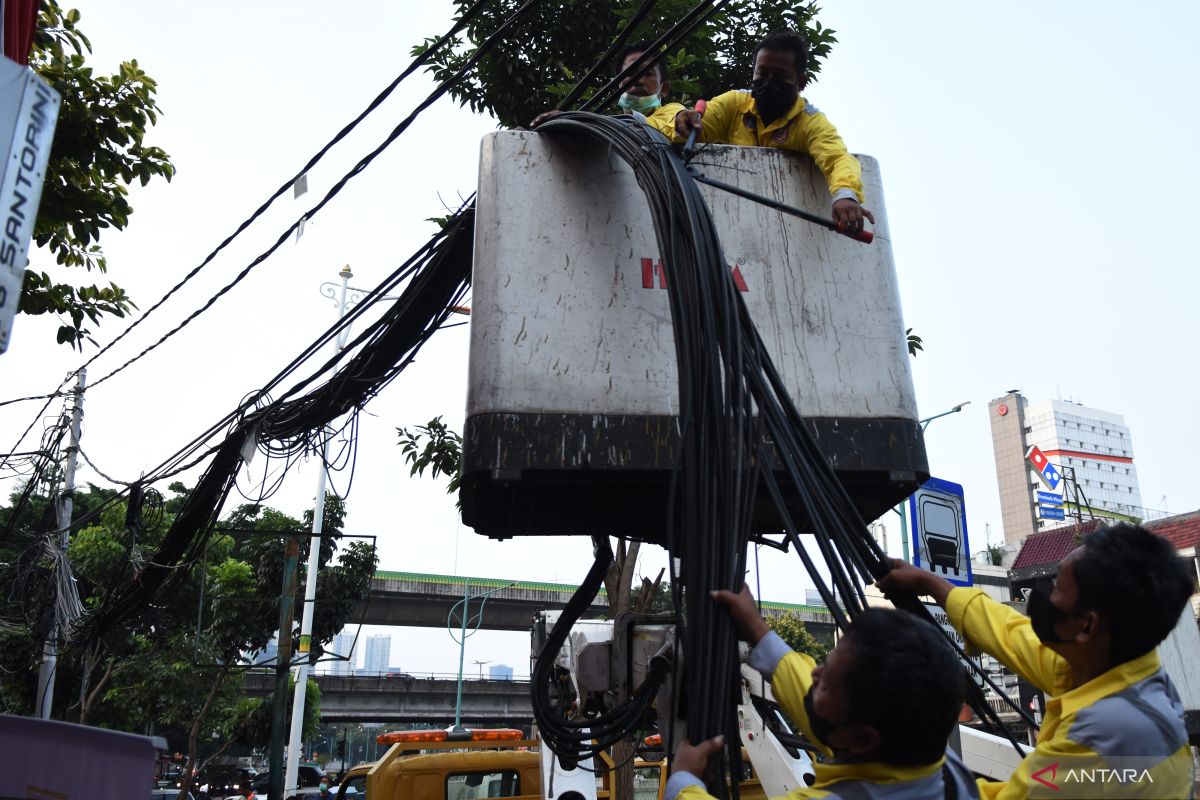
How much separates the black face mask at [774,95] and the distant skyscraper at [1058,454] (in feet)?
266

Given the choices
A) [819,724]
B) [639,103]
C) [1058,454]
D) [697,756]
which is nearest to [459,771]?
[639,103]

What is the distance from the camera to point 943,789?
1713 millimetres

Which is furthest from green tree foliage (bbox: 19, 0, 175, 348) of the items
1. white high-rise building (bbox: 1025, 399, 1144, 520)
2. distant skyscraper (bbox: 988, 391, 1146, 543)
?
white high-rise building (bbox: 1025, 399, 1144, 520)

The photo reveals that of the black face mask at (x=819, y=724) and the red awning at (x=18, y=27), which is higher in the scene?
the red awning at (x=18, y=27)

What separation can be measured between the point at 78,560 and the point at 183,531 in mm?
14257

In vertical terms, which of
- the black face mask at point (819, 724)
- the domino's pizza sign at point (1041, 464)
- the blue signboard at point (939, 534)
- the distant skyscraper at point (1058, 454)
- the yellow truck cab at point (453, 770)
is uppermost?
the distant skyscraper at point (1058, 454)

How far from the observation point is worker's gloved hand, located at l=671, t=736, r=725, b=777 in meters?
1.80

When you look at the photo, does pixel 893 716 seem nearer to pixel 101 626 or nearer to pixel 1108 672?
pixel 1108 672

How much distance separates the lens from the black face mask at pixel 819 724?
1671mm

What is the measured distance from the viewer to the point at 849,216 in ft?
8.98

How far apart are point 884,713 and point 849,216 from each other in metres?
1.59

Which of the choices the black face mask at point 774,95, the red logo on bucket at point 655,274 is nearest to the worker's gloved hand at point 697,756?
the red logo on bucket at point 655,274

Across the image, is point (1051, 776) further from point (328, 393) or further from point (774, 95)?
point (328, 393)

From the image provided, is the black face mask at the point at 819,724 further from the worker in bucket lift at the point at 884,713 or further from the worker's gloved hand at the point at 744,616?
the worker's gloved hand at the point at 744,616
